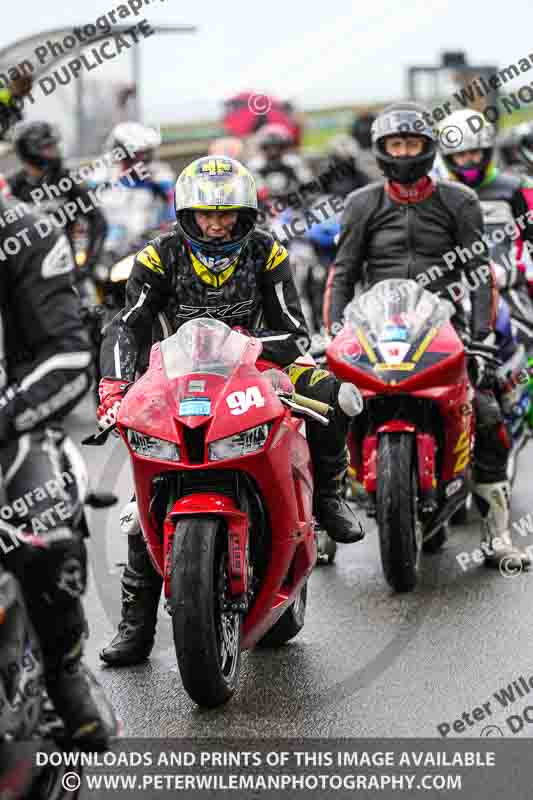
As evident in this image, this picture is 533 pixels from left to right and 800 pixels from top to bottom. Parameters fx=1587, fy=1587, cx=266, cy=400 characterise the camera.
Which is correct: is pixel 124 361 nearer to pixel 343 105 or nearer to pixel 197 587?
pixel 197 587

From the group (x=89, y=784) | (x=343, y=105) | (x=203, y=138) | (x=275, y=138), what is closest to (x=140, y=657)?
(x=89, y=784)

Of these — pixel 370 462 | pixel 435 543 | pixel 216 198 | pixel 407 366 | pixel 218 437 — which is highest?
pixel 216 198

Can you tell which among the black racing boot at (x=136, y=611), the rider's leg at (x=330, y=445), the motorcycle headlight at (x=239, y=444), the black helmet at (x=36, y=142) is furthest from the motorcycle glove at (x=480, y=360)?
the black helmet at (x=36, y=142)

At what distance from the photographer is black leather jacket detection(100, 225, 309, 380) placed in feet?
21.0

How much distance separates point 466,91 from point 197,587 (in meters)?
8.76

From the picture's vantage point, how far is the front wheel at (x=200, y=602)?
543cm

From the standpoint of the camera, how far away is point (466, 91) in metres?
13.3

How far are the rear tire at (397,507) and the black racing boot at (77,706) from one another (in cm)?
299

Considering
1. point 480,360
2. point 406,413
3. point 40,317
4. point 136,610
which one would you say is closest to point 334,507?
point 136,610

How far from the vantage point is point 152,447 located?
5676 millimetres

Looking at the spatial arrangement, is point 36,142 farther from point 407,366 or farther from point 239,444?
point 239,444

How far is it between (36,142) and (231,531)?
8587mm

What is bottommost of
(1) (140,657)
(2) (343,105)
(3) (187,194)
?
(2) (343,105)

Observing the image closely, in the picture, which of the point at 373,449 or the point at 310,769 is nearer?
the point at 310,769
